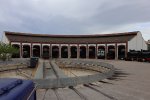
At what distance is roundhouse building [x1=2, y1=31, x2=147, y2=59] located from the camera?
205 ft

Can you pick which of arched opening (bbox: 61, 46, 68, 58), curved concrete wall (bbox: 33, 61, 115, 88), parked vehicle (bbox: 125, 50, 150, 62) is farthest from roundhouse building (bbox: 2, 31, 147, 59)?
curved concrete wall (bbox: 33, 61, 115, 88)

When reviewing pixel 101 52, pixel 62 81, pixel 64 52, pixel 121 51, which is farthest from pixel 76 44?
pixel 62 81

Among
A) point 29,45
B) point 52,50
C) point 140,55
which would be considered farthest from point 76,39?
point 140,55

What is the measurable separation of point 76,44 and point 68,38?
5.03 meters

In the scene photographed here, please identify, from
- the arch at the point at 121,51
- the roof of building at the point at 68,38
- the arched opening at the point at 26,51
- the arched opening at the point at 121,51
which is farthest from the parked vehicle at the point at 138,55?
the arched opening at the point at 26,51

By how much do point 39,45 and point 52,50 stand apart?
5.04 m

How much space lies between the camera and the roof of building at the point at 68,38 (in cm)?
6412

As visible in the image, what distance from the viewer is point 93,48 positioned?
2731 inches

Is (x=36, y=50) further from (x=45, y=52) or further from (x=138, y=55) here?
(x=138, y=55)

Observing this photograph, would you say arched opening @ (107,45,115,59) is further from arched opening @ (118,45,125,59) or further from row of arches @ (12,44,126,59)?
arched opening @ (118,45,125,59)

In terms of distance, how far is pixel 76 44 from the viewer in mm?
69000

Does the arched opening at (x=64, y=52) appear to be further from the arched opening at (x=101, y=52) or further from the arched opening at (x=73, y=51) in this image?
the arched opening at (x=101, y=52)

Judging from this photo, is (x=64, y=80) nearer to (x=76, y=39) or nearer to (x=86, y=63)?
(x=86, y=63)

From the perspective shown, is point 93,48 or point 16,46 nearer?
point 16,46
